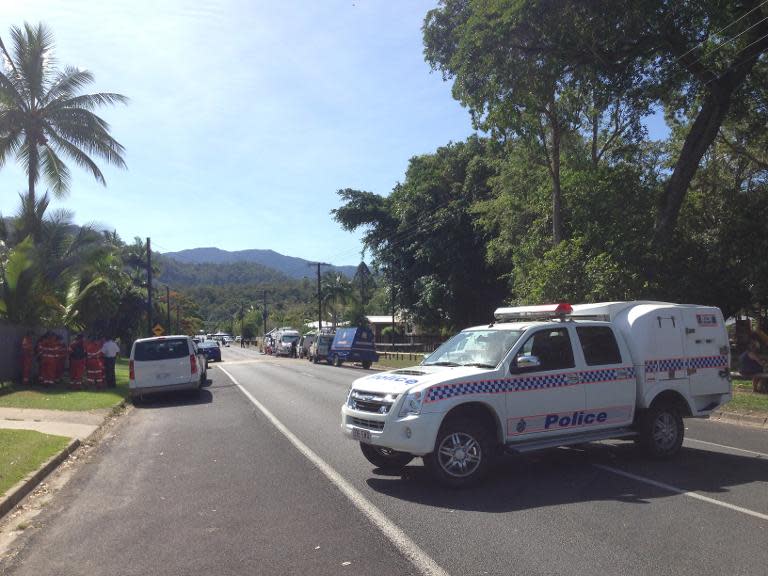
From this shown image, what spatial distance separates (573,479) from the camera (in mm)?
8117

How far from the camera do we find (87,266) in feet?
81.9

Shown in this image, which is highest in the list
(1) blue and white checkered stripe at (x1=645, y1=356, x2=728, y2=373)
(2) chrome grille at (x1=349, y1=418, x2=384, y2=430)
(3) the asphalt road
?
(1) blue and white checkered stripe at (x1=645, y1=356, x2=728, y2=373)

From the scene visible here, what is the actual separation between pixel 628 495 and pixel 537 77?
15.4 metres

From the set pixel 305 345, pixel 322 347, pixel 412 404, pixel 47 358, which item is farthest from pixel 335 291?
pixel 412 404

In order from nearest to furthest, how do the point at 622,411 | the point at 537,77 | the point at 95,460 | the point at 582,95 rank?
the point at 622,411
the point at 95,460
the point at 537,77
the point at 582,95

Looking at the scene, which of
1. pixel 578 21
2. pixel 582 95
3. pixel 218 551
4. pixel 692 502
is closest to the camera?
pixel 218 551

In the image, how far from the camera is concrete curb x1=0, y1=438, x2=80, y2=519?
7.41 meters

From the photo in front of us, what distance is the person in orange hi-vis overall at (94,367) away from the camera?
68.1 ft

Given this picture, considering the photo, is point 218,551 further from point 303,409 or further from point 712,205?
point 712,205

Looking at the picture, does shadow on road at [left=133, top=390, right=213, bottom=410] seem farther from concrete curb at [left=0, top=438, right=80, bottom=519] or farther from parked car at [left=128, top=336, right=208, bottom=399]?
concrete curb at [left=0, top=438, right=80, bottom=519]

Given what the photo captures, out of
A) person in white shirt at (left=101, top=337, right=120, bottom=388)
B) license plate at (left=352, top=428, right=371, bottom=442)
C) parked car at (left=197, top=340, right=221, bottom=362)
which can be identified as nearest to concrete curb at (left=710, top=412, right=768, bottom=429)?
license plate at (left=352, top=428, right=371, bottom=442)

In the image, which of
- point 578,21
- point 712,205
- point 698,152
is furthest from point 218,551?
point 712,205

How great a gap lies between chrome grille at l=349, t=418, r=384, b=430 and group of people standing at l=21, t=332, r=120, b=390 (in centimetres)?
1453

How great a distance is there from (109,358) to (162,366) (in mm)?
3830
